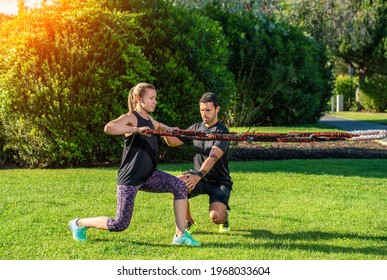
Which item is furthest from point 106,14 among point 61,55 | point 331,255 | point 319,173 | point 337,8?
point 337,8

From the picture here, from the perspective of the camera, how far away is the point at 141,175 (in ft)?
20.9

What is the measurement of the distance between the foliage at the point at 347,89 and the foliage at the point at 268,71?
864 inches

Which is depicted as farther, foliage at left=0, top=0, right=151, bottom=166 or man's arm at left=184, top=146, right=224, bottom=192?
foliage at left=0, top=0, right=151, bottom=166

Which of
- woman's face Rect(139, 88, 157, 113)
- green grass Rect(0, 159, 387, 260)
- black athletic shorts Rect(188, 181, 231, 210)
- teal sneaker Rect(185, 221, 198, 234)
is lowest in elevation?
green grass Rect(0, 159, 387, 260)

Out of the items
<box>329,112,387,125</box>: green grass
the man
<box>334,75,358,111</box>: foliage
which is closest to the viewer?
the man

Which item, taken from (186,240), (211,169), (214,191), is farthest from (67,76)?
(186,240)

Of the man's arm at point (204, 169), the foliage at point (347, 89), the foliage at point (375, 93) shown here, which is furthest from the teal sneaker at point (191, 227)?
the foliage at point (347, 89)

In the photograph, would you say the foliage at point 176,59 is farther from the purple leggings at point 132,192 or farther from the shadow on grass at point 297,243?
the purple leggings at point 132,192

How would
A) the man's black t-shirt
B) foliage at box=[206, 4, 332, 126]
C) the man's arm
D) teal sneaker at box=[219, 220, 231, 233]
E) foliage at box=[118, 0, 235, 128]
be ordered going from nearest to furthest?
the man's arm → the man's black t-shirt → teal sneaker at box=[219, 220, 231, 233] → foliage at box=[118, 0, 235, 128] → foliage at box=[206, 4, 332, 126]

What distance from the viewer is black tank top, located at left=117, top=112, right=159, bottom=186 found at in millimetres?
6363

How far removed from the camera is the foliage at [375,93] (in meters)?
42.6

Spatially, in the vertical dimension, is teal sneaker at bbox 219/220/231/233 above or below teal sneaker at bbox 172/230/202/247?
below

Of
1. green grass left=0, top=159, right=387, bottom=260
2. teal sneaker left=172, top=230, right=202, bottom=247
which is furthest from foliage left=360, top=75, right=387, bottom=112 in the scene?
teal sneaker left=172, top=230, right=202, bottom=247

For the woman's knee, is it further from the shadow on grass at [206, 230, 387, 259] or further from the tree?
the tree
